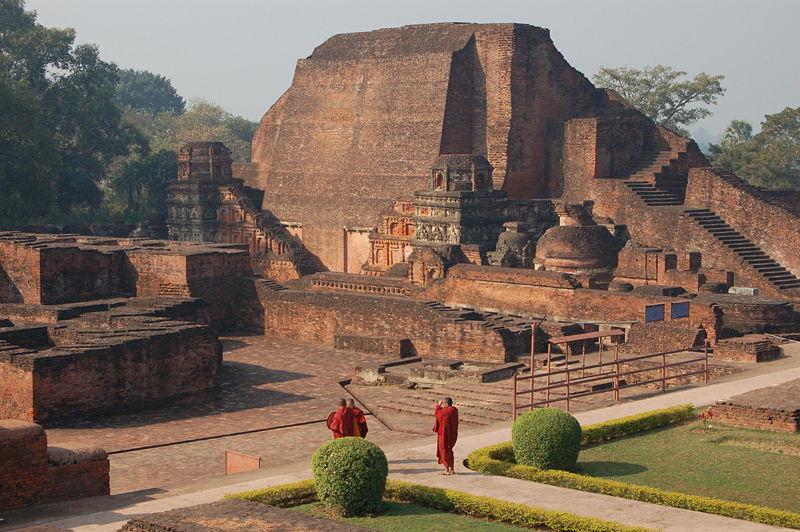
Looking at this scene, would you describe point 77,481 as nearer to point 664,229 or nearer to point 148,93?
point 664,229

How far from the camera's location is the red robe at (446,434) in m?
13.5

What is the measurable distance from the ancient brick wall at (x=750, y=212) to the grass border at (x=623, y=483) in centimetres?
1402

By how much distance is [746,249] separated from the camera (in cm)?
2895

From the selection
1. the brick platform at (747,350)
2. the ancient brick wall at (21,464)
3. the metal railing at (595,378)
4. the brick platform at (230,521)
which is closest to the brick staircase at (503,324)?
the metal railing at (595,378)

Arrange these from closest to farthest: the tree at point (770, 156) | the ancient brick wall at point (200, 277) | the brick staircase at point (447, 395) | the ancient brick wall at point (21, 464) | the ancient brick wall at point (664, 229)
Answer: the ancient brick wall at point (21, 464) < the brick staircase at point (447, 395) < the ancient brick wall at point (200, 277) < the ancient brick wall at point (664, 229) < the tree at point (770, 156)

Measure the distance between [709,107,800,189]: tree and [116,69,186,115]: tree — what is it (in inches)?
2323

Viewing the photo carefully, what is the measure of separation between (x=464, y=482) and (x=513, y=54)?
2305cm

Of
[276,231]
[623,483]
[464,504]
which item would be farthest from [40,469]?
[276,231]

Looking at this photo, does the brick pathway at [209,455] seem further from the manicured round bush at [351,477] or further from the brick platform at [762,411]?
the brick platform at [762,411]

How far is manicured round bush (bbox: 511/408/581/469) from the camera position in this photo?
13289 millimetres

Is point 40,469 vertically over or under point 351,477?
under

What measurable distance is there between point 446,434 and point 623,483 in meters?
1.88

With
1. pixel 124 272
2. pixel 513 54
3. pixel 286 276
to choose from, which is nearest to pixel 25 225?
pixel 286 276

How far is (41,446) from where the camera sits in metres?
13.3
